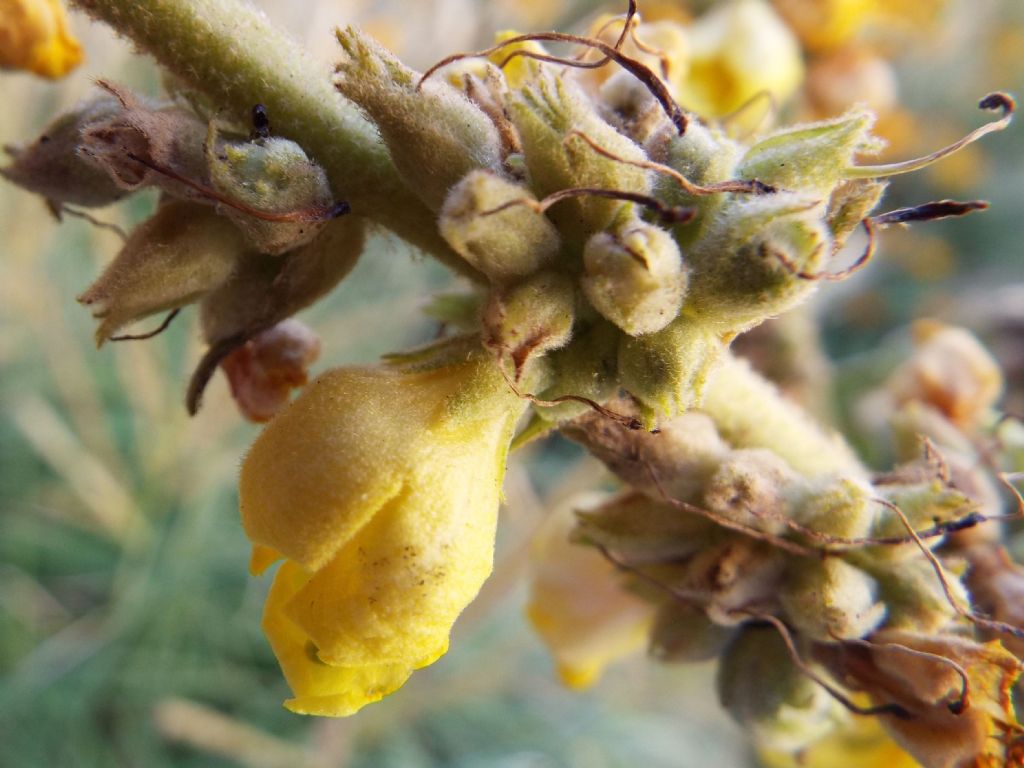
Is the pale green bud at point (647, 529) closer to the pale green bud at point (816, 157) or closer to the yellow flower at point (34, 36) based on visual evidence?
the pale green bud at point (816, 157)

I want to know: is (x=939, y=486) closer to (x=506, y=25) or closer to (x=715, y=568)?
(x=715, y=568)

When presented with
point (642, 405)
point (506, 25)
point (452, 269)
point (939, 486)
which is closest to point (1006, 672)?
point (939, 486)

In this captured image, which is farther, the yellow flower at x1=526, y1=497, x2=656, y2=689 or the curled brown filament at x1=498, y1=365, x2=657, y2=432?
the yellow flower at x1=526, y1=497, x2=656, y2=689

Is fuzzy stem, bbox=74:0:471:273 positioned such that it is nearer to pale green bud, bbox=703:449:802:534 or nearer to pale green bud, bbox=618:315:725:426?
pale green bud, bbox=618:315:725:426

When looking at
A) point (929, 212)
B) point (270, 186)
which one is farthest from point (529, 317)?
point (929, 212)

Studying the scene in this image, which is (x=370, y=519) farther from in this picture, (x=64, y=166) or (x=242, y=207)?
(x=64, y=166)

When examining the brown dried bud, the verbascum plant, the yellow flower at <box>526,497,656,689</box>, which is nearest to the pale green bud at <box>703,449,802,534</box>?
the verbascum plant
